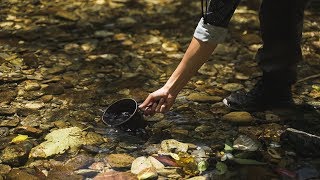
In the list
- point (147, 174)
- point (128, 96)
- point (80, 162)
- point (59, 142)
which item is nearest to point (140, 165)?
point (147, 174)

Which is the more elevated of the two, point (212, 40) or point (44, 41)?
point (212, 40)

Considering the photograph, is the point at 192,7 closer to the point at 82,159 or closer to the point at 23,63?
the point at 23,63

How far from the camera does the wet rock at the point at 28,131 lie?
3.53 metres

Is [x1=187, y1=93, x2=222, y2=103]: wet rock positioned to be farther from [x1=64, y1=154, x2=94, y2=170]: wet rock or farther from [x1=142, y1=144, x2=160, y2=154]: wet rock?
[x1=64, y1=154, x2=94, y2=170]: wet rock

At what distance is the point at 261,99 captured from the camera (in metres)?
3.98

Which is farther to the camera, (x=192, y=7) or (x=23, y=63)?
(x=192, y=7)

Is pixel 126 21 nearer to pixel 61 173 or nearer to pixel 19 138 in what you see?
pixel 19 138

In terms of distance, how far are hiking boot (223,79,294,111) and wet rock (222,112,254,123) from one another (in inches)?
4.1

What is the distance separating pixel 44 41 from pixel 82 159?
95.6 inches

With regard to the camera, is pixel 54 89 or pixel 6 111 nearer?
pixel 6 111

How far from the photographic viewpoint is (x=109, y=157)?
3.29m

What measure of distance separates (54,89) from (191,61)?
1.84 m

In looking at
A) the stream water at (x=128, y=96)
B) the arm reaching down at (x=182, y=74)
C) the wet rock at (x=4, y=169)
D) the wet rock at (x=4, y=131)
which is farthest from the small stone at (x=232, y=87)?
the wet rock at (x=4, y=169)

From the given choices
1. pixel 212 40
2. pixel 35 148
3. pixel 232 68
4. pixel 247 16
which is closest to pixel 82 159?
pixel 35 148
